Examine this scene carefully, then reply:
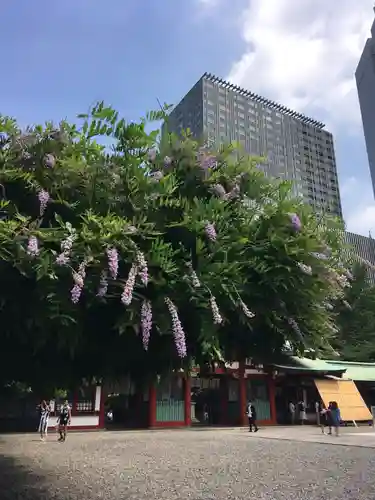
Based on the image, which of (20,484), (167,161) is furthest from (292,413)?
(167,161)

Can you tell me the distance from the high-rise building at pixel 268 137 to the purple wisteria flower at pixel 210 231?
1566 millimetres

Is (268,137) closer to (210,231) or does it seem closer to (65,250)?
(210,231)

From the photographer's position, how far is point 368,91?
2442 inches

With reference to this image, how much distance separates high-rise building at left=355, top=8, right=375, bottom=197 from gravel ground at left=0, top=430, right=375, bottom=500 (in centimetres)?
4489

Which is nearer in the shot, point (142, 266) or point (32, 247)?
point (32, 247)

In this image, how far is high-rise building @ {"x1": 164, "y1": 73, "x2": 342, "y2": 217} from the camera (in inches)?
272

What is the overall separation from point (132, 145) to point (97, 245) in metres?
1.69

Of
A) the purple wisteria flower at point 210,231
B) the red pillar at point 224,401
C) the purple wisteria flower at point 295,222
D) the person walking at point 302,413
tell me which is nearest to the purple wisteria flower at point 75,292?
the purple wisteria flower at point 210,231

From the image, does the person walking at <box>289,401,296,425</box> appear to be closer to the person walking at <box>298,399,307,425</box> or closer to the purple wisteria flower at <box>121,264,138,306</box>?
the person walking at <box>298,399,307,425</box>

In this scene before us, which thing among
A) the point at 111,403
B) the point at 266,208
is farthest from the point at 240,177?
the point at 111,403

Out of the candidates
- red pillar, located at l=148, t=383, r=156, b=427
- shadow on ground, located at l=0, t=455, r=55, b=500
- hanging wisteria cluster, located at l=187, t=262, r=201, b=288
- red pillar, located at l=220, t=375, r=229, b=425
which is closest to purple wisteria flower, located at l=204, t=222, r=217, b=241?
hanging wisteria cluster, located at l=187, t=262, r=201, b=288

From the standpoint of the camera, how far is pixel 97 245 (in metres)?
4.90

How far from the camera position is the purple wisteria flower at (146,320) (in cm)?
487

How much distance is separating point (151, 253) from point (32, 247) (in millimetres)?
1229
